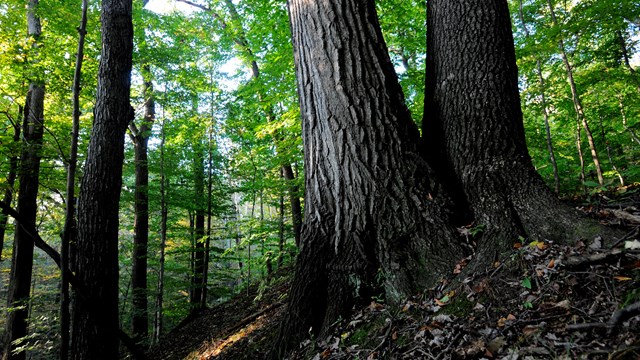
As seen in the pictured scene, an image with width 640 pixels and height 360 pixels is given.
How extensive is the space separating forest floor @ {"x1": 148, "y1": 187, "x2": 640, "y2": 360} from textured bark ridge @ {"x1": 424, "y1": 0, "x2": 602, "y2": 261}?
0.30 metres

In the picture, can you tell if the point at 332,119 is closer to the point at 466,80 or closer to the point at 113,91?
the point at 466,80

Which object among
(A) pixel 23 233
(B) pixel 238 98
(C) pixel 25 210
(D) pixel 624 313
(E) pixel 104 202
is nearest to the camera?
(D) pixel 624 313

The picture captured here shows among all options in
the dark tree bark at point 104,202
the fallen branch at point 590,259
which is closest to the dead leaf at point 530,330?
the fallen branch at point 590,259

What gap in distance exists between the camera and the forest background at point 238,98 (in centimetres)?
656

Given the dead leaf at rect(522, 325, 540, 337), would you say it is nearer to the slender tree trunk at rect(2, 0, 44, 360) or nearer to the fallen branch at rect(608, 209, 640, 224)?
the fallen branch at rect(608, 209, 640, 224)

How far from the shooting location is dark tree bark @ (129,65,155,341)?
9.24 metres

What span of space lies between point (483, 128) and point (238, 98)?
6842 mm

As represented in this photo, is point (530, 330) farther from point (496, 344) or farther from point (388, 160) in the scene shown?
point (388, 160)

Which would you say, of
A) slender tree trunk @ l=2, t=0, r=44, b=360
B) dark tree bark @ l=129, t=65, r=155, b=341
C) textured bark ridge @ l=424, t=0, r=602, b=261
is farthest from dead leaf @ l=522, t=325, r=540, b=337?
slender tree trunk @ l=2, t=0, r=44, b=360

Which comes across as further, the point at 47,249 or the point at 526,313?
the point at 47,249

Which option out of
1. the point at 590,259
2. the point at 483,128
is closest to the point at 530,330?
the point at 590,259

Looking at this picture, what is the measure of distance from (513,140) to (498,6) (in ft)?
4.51

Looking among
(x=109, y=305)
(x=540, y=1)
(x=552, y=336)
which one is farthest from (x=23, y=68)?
(x=540, y=1)

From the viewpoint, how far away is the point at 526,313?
5.83ft
